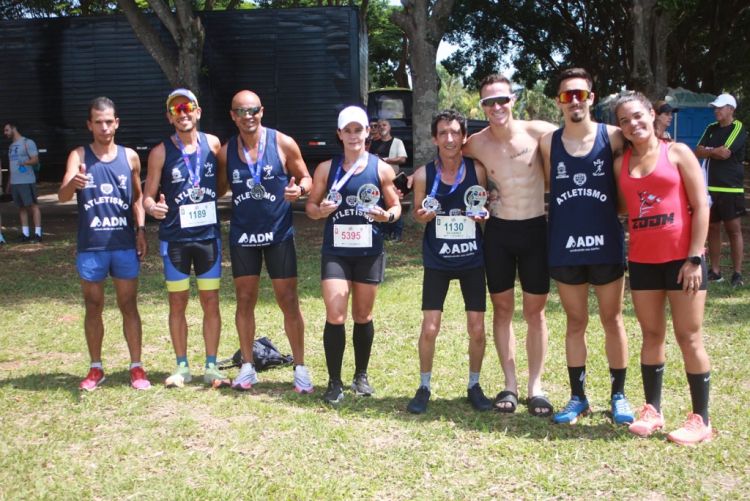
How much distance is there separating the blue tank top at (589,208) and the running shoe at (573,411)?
882mm

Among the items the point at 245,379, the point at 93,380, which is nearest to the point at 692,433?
the point at 245,379

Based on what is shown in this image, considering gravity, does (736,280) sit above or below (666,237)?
below

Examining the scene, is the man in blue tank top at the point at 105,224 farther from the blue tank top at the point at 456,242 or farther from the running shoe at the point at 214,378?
the blue tank top at the point at 456,242

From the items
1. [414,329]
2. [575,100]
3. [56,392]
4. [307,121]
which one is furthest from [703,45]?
[56,392]

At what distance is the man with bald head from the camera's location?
5.08 m

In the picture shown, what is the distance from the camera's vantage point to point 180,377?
538 cm

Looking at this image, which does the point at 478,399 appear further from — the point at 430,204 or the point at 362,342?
the point at 430,204

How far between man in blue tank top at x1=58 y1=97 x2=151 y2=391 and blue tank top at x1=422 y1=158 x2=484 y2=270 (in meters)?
2.12

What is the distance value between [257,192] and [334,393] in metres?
1.43

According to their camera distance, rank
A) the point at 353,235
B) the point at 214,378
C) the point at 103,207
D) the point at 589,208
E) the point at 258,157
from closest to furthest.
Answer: the point at 589,208
the point at 353,235
the point at 258,157
the point at 103,207
the point at 214,378

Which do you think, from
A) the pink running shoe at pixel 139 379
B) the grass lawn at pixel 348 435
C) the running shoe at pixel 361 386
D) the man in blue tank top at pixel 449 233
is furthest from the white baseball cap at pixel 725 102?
the pink running shoe at pixel 139 379

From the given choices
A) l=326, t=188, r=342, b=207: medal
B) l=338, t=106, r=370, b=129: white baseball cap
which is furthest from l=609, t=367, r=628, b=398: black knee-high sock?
l=338, t=106, r=370, b=129: white baseball cap

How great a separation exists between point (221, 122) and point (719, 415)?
11227mm

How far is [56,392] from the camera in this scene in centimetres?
530
